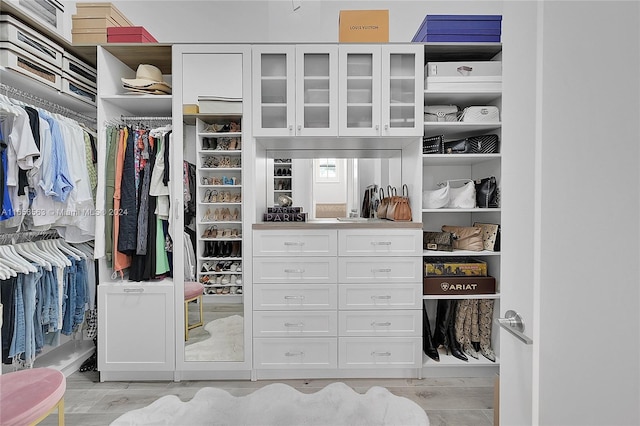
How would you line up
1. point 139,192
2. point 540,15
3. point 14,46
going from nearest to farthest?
1. point 540,15
2. point 14,46
3. point 139,192

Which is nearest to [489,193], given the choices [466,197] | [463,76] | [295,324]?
[466,197]

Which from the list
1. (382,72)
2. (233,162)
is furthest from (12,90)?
(382,72)

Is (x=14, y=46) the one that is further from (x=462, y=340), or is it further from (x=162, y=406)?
(x=462, y=340)

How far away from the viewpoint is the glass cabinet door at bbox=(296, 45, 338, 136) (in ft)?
8.29

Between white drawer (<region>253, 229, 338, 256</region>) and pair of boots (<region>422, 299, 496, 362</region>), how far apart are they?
35.1 inches

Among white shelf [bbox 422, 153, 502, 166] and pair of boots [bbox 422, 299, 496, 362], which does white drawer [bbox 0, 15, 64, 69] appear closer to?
white shelf [bbox 422, 153, 502, 166]

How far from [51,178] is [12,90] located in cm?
64

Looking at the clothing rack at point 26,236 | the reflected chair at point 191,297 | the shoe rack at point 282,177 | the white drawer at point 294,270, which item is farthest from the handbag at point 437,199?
the clothing rack at point 26,236

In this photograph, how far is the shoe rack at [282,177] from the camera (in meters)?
2.96

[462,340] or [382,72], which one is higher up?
[382,72]

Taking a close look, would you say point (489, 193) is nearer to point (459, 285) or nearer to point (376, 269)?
point (459, 285)

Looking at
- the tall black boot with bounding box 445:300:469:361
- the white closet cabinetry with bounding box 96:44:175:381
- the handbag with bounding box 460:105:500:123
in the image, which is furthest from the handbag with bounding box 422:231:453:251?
the white closet cabinetry with bounding box 96:44:175:381

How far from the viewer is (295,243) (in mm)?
2543

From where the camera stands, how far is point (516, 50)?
33.9 inches
